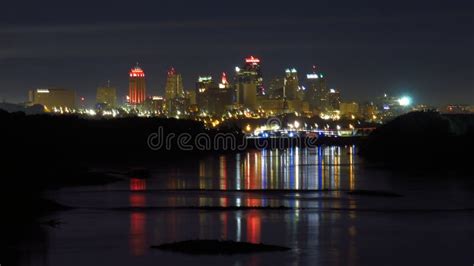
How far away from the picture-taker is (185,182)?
45125 millimetres

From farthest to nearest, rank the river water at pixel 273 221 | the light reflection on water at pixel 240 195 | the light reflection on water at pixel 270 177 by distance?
the light reflection on water at pixel 270 177, the light reflection on water at pixel 240 195, the river water at pixel 273 221

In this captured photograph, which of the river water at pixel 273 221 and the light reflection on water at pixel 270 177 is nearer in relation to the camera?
the river water at pixel 273 221

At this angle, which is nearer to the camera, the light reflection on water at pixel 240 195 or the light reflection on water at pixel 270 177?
the light reflection on water at pixel 240 195

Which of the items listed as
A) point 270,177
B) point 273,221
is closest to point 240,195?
point 273,221

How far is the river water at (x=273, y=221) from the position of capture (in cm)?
2102

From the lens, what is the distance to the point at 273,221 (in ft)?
89.1

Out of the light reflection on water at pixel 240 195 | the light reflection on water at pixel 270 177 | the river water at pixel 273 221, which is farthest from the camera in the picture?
the light reflection on water at pixel 270 177

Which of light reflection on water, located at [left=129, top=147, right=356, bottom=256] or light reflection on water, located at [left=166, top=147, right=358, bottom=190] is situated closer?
light reflection on water, located at [left=129, top=147, right=356, bottom=256]

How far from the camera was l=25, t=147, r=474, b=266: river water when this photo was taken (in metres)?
21.0

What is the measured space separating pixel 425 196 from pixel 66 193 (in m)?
13.5

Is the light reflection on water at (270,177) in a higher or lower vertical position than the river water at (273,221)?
higher

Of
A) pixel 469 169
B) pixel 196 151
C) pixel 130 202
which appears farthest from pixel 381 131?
pixel 130 202

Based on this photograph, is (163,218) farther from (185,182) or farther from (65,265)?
(185,182)

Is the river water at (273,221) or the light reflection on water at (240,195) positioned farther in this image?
the light reflection on water at (240,195)
